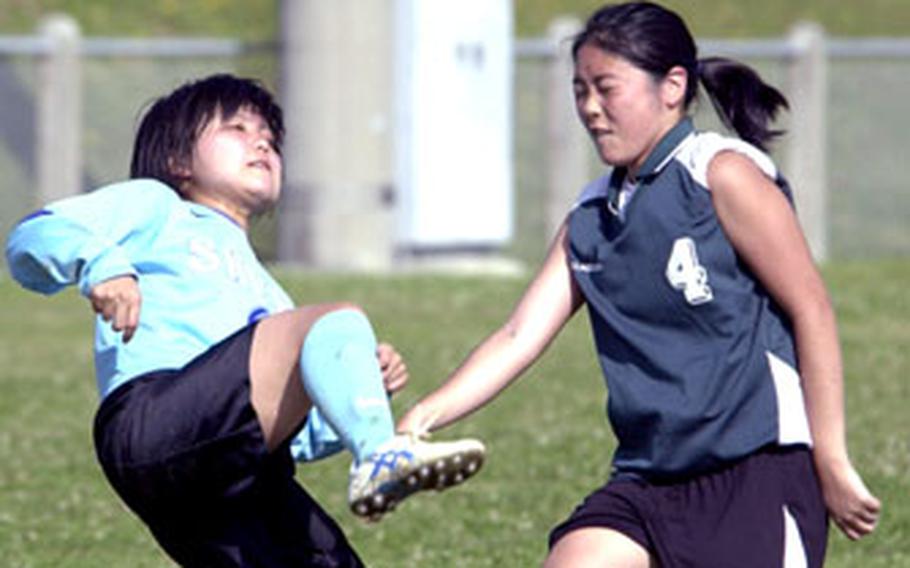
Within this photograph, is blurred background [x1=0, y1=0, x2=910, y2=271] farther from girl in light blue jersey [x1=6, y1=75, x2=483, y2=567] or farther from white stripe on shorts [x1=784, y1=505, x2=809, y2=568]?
white stripe on shorts [x1=784, y1=505, x2=809, y2=568]

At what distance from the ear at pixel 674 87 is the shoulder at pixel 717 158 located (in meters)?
0.09

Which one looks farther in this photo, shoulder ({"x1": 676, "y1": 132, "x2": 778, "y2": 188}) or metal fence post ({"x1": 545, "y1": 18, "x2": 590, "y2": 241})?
metal fence post ({"x1": 545, "y1": 18, "x2": 590, "y2": 241})

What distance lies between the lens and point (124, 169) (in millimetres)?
23062

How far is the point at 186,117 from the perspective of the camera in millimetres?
5754

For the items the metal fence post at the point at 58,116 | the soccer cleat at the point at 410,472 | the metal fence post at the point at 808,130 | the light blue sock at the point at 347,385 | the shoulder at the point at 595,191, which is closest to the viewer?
the soccer cleat at the point at 410,472

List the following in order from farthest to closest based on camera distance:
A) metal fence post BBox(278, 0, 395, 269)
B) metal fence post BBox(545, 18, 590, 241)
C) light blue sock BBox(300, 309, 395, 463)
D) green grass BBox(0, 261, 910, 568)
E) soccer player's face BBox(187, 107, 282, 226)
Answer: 1. metal fence post BBox(545, 18, 590, 241)
2. metal fence post BBox(278, 0, 395, 269)
3. green grass BBox(0, 261, 910, 568)
4. soccer player's face BBox(187, 107, 282, 226)
5. light blue sock BBox(300, 309, 395, 463)

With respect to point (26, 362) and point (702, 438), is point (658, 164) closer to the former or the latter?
point (702, 438)

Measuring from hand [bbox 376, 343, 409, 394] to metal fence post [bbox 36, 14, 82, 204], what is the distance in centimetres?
1691

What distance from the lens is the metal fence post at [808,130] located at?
75.6ft

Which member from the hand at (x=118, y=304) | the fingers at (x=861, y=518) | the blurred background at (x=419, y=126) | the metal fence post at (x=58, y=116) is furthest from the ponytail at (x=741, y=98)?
the metal fence post at (x=58, y=116)

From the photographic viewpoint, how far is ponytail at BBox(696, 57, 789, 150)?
560cm

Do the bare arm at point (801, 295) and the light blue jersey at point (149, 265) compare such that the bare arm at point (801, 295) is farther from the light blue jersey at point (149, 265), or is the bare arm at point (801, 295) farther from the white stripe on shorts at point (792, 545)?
the light blue jersey at point (149, 265)

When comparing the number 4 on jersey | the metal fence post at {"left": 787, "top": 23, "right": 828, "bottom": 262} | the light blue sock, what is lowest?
the metal fence post at {"left": 787, "top": 23, "right": 828, "bottom": 262}

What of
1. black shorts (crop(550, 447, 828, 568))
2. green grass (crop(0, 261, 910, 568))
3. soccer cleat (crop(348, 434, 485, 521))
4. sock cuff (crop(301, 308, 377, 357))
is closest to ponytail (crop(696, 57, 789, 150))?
black shorts (crop(550, 447, 828, 568))
